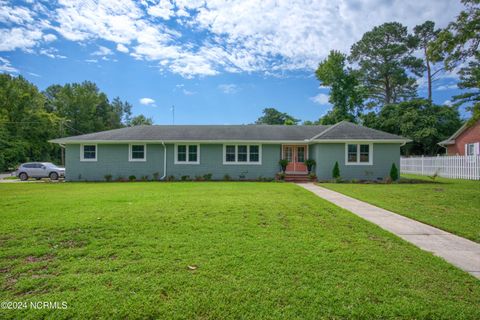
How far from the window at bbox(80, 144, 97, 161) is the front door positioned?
13452 mm

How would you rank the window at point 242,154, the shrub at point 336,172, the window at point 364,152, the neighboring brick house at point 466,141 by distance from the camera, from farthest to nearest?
1. the neighboring brick house at point 466,141
2. the window at point 242,154
3. the window at point 364,152
4. the shrub at point 336,172

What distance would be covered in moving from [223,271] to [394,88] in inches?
1717

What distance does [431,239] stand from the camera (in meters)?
4.76

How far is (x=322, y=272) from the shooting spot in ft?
10.7

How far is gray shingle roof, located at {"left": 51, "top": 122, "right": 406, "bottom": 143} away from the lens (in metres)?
16.5

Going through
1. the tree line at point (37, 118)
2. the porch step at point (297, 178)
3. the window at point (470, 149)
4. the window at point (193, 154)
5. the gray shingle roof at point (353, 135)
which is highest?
the tree line at point (37, 118)

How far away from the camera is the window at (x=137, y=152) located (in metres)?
17.8

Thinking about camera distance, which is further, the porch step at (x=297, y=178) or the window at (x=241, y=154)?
the window at (x=241, y=154)

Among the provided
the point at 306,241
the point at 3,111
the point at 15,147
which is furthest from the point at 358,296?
the point at 3,111

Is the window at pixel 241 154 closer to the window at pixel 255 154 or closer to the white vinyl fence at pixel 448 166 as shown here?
the window at pixel 255 154

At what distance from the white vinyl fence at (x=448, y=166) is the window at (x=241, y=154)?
1354 cm

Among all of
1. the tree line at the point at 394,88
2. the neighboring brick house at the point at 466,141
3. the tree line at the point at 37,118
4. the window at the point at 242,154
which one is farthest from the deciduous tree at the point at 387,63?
the tree line at the point at 37,118

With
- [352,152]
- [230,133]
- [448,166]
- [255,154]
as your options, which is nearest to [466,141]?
[448,166]

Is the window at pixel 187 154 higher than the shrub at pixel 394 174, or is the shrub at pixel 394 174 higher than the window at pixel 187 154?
the window at pixel 187 154
